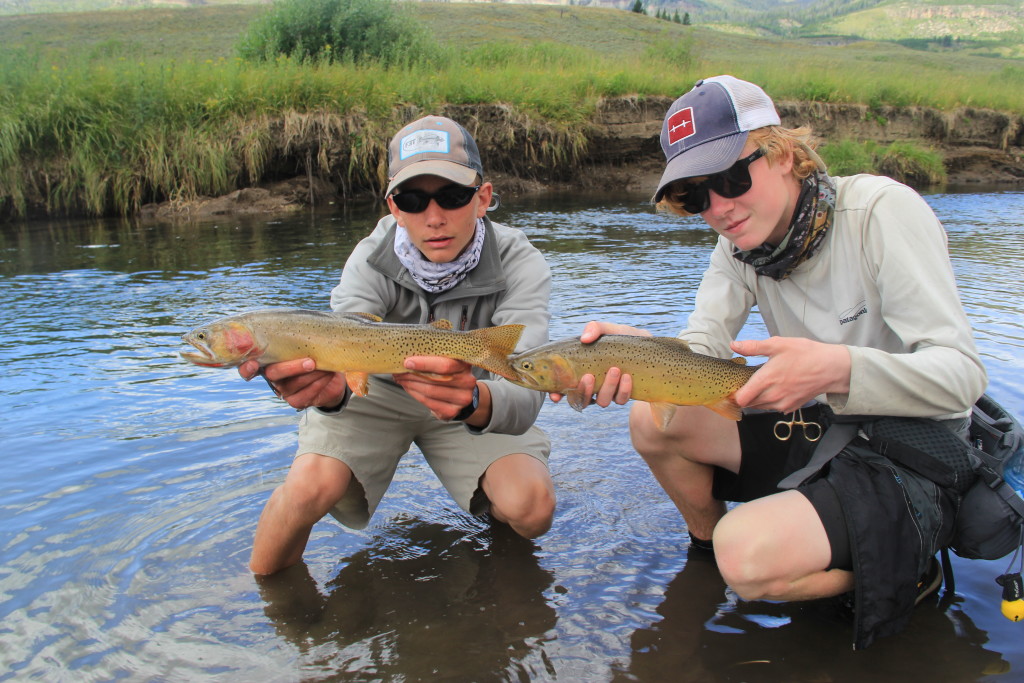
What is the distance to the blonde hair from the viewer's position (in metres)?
2.85

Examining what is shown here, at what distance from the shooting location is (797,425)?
3115 mm

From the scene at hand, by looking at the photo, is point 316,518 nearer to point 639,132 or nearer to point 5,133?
point 5,133

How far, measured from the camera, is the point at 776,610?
9.85ft

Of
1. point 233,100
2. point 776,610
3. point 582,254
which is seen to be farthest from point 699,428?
point 233,100

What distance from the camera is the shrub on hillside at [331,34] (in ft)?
75.2

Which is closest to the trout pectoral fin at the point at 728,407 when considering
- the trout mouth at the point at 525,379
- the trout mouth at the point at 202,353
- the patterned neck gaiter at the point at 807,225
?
the patterned neck gaiter at the point at 807,225

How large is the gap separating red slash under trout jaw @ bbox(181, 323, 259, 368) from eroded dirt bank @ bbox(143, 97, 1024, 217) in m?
14.1

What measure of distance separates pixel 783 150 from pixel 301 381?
7.01 ft

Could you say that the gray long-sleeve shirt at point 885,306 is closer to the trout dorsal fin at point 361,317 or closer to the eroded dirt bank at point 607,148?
the trout dorsal fin at point 361,317

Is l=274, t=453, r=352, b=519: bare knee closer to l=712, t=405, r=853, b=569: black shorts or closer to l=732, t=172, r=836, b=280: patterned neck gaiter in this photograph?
l=712, t=405, r=853, b=569: black shorts

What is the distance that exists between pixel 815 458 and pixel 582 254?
907 centimetres

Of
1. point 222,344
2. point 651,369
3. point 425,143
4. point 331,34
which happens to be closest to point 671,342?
point 651,369

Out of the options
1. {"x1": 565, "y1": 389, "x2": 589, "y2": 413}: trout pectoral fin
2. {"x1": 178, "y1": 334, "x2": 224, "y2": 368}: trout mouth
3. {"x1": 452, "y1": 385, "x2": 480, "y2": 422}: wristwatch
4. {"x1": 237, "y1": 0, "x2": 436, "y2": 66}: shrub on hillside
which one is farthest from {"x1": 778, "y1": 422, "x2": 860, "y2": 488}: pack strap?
{"x1": 237, "y1": 0, "x2": 436, "y2": 66}: shrub on hillside

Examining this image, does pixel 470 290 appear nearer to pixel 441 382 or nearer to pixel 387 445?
pixel 441 382
